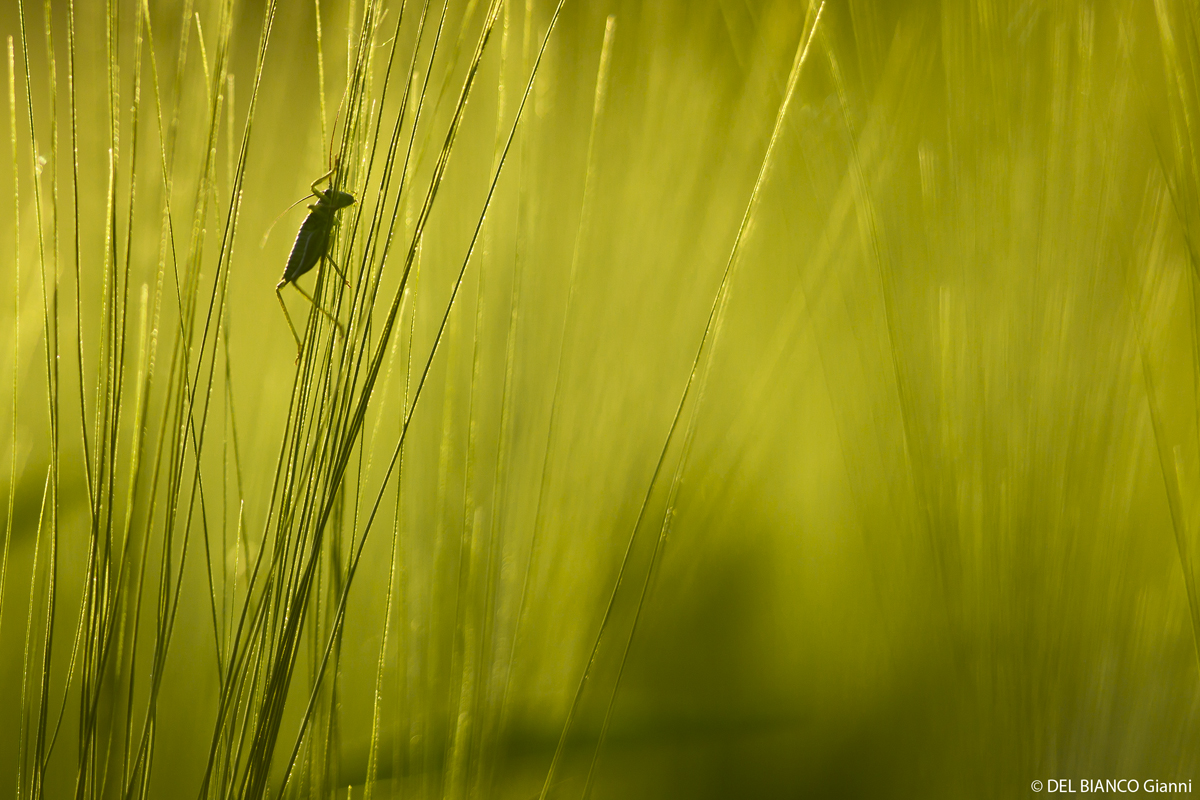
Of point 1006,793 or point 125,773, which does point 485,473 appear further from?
point 1006,793

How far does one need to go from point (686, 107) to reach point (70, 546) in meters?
0.61

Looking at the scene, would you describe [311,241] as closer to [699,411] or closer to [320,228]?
[320,228]

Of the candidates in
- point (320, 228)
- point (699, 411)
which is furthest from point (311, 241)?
point (699, 411)

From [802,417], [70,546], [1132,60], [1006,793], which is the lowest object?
[1006,793]

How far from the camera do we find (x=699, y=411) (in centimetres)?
57

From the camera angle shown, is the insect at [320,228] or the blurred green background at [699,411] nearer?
the insect at [320,228]

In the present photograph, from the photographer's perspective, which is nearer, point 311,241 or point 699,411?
point 311,241

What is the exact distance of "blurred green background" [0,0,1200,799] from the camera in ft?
1.63

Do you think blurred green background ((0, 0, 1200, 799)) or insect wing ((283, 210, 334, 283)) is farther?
blurred green background ((0, 0, 1200, 799))

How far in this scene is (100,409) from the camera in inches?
15.3

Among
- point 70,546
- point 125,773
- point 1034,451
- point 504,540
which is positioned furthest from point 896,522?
point 70,546

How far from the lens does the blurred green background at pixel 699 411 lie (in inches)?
19.6

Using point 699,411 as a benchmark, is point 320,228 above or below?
above

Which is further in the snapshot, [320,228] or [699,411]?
[699,411]
